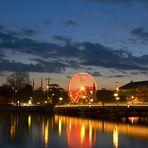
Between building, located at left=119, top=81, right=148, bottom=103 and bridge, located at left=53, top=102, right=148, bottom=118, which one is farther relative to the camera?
building, located at left=119, top=81, right=148, bottom=103

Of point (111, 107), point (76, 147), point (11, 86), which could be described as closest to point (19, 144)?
point (76, 147)

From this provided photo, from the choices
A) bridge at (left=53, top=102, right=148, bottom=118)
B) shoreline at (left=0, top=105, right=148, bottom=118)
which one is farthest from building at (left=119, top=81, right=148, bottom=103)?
bridge at (left=53, top=102, right=148, bottom=118)

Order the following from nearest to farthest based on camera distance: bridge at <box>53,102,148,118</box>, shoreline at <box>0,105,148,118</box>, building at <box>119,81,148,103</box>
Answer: bridge at <box>53,102,148,118</box>, shoreline at <box>0,105,148,118</box>, building at <box>119,81,148,103</box>

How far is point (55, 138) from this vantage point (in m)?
60.5

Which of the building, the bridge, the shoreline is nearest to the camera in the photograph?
the bridge

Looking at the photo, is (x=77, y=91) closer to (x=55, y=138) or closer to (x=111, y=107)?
(x=111, y=107)

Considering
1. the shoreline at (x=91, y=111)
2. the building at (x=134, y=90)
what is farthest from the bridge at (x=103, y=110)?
the building at (x=134, y=90)

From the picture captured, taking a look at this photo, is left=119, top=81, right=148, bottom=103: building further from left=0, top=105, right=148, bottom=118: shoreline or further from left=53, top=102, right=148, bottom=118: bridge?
left=53, top=102, right=148, bottom=118: bridge

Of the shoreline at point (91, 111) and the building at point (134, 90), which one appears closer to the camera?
the shoreline at point (91, 111)

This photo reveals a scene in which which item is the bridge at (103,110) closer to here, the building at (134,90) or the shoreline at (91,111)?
the shoreline at (91,111)

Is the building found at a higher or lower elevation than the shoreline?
higher

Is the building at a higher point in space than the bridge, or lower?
higher

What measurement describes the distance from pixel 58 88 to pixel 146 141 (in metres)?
139

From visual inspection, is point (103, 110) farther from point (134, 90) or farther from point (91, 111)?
point (134, 90)
